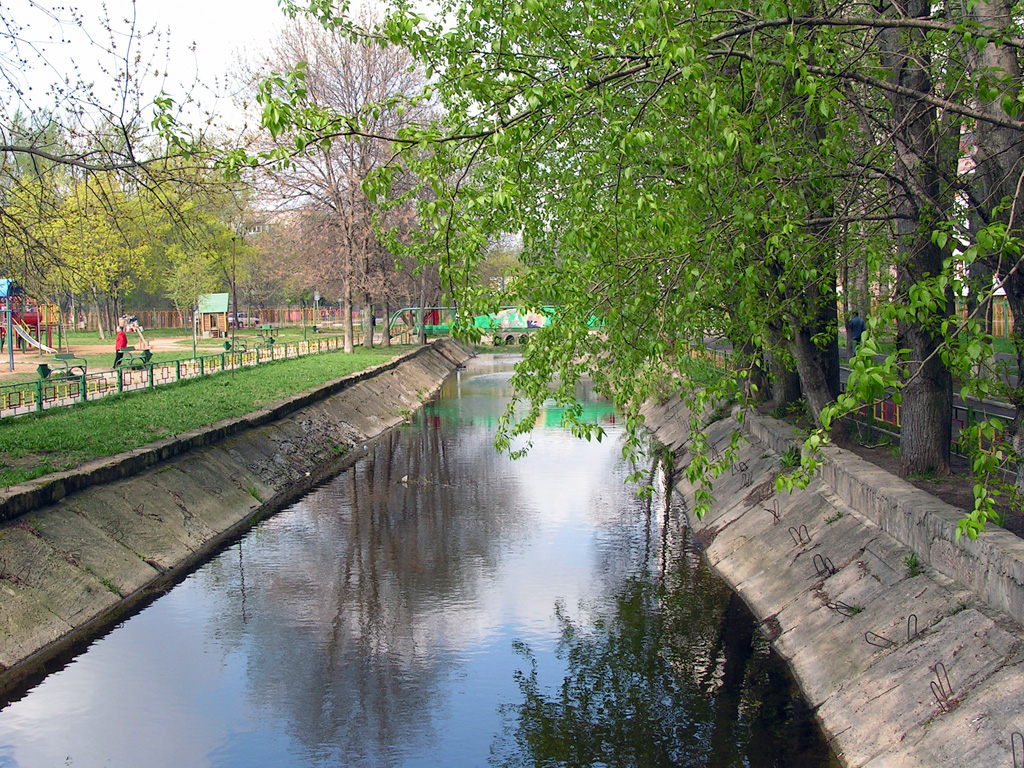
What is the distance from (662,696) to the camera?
9.67m

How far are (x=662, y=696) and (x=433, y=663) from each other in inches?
95.2

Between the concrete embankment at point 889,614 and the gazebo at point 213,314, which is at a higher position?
the gazebo at point 213,314

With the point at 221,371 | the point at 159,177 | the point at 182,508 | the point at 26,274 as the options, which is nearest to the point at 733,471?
the point at 182,508

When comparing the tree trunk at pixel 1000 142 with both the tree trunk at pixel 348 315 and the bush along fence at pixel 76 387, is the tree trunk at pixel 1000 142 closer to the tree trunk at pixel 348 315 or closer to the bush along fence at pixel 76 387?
the bush along fence at pixel 76 387

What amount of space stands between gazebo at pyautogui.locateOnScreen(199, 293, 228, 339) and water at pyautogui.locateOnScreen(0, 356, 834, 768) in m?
31.8

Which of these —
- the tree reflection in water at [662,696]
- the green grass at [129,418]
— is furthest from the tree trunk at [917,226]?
the green grass at [129,418]

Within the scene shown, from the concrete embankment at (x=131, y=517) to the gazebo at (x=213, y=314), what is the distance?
80.4 ft

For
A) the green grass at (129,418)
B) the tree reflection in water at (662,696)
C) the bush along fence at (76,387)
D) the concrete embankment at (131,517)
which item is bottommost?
the tree reflection in water at (662,696)

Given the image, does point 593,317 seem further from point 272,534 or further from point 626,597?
point 272,534

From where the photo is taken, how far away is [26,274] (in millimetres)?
14992

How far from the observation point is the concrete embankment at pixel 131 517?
1095 centimetres

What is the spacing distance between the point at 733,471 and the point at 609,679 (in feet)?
25.5

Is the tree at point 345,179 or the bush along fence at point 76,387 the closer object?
the bush along fence at point 76,387

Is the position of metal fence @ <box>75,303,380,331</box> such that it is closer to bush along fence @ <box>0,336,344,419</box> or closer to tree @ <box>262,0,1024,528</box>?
bush along fence @ <box>0,336,344,419</box>
